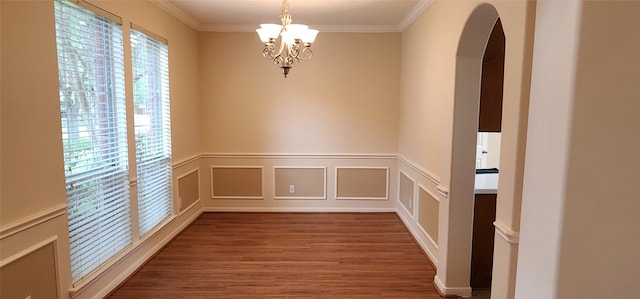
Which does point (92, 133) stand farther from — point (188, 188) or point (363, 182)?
point (363, 182)

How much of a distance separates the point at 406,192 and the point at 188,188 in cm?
284

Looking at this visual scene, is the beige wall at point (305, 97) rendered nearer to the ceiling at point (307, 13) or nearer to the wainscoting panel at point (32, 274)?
the ceiling at point (307, 13)

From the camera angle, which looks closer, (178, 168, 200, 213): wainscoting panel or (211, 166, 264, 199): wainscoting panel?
(178, 168, 200, 213): wainscoting panel

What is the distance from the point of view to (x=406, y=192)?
4422 mm

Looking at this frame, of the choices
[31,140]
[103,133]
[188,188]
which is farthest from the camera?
[188,188]

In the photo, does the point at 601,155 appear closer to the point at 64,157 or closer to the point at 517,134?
the point at 517,134

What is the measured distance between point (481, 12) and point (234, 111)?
137 inches

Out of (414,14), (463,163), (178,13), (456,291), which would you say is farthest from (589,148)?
(178,13)

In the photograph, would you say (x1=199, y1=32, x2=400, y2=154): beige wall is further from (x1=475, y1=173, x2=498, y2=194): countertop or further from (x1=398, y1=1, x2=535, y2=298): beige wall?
(x1=475, y1=173, x2=498, y2=194): countertop

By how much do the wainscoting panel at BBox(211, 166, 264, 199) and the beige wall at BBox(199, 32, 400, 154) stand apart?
282 mm

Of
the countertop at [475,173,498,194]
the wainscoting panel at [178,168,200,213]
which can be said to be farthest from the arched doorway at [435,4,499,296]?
the wainscoting panel at [178,168,200,213]

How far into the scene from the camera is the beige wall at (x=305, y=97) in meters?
4.73

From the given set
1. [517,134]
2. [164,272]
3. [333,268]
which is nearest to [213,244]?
[164,272]

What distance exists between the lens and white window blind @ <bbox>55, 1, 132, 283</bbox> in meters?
2.26
